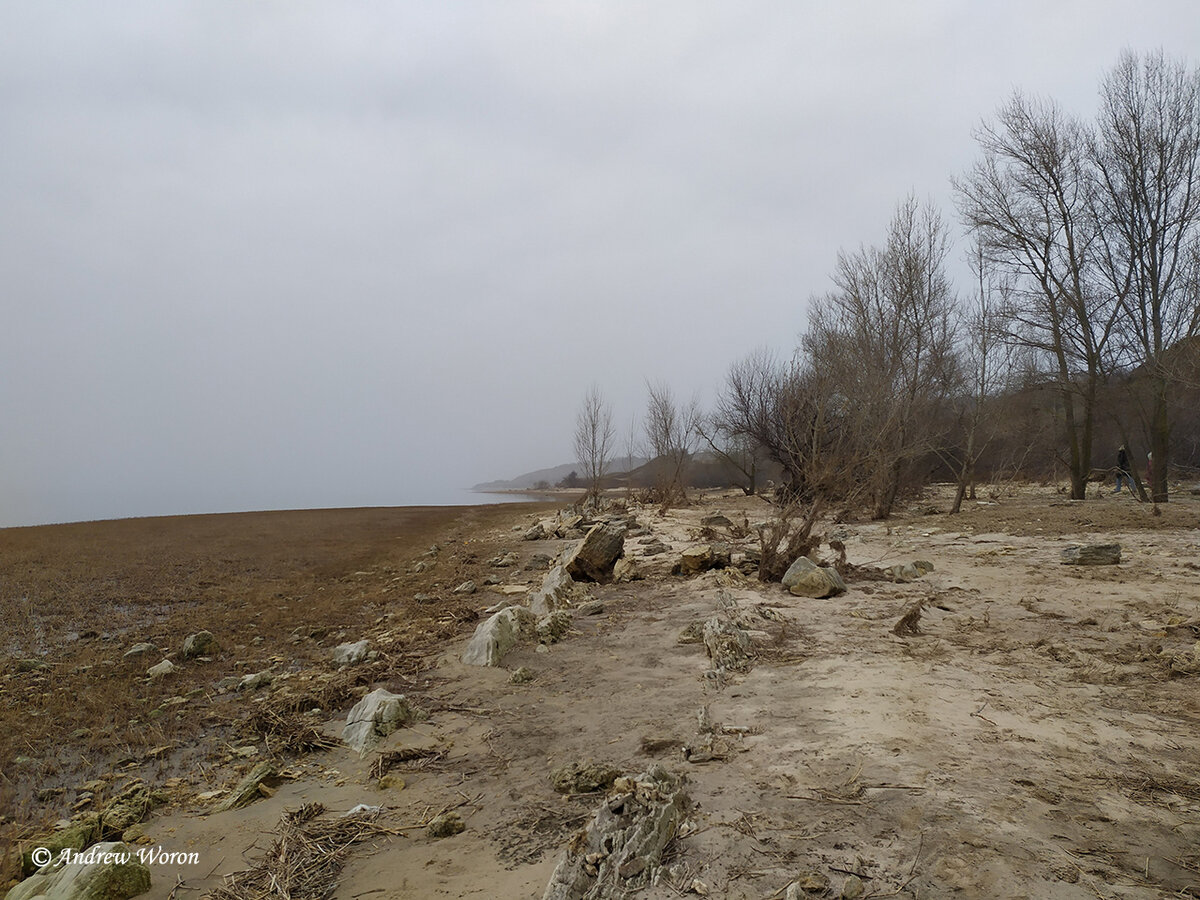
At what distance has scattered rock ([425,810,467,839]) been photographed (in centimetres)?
258

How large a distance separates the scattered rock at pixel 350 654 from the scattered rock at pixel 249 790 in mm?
2247

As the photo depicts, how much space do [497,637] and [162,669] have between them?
3.10m

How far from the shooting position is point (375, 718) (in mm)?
3781

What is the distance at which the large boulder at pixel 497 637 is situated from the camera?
507cm

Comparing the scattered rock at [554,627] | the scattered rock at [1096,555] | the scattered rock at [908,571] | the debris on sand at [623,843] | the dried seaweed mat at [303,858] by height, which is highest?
the scattered rock at [1096,555]

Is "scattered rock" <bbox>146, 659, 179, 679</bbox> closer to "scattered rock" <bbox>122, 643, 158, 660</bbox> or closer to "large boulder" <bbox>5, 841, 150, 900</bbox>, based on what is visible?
"scattered rock" <bbox>122, 643, 158, 660</bbox>

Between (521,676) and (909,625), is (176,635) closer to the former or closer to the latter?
(521,676)

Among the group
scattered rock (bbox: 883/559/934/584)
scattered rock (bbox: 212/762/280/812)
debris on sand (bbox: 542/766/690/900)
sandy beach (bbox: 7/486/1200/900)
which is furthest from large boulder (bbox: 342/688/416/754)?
scattered rock (bbox: 883/559/934/584)

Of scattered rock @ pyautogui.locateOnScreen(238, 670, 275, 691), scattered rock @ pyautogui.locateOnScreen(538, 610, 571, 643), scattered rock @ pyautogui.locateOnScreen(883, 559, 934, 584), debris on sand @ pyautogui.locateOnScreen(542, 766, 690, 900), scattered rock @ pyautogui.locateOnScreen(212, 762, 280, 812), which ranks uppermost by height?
scattered rock @ pyautogui.locateOnScreen(883, 559, 934, 584)

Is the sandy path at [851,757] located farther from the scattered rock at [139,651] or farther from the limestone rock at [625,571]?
the scattered rock at [139,651]

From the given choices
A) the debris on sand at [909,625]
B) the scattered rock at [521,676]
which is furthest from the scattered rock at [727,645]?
the scattered rock at [521,676]

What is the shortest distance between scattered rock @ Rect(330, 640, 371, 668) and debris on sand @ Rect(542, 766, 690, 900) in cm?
378

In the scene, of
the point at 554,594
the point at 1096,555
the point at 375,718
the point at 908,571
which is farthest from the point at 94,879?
the point at 1096,555

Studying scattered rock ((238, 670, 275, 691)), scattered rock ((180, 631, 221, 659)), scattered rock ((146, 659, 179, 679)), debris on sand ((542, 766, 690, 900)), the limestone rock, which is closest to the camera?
debris on sand ((542, 766, 690, 900))
